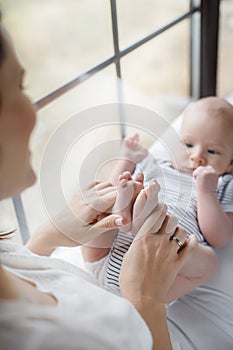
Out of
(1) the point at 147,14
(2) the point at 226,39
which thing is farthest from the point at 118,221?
(2) the point at 226,39

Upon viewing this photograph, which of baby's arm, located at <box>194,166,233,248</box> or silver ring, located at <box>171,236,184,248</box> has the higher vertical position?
silver ring, located at <box>171,236,184,248</box>

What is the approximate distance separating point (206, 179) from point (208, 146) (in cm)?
15

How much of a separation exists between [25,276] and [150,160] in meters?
0.61

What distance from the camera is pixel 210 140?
113 cm

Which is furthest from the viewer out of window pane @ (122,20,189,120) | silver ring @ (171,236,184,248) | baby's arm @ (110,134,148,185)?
window pane @ (122,20,189,120)

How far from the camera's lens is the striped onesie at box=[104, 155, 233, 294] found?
2.87ft

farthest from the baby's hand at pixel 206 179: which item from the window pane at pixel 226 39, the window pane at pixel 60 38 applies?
the window pane at pixel 226 39

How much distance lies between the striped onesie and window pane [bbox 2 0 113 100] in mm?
1063

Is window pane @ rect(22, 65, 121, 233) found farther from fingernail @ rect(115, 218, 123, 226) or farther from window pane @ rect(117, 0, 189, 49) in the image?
window pane @ rect(117, 0, 189, 49)

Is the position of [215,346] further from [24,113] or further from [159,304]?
[24,113]

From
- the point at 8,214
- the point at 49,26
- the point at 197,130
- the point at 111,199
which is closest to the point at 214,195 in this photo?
the point at 197,130

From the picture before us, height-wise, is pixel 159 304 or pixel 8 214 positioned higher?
pixel 159 304

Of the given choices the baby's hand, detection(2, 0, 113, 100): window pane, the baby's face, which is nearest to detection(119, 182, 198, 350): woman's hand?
the baby's hand

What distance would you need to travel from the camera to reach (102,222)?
2.66 ft
